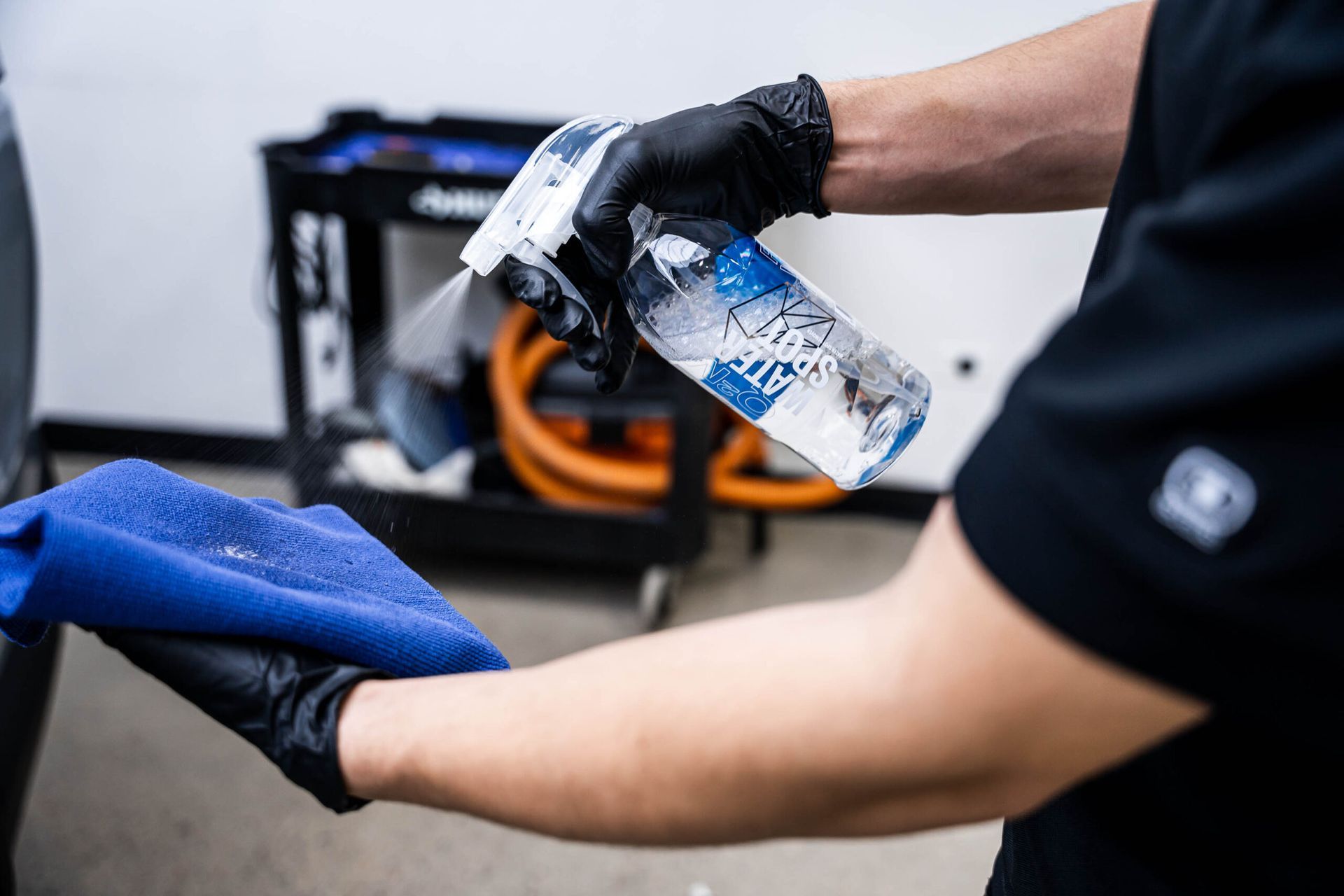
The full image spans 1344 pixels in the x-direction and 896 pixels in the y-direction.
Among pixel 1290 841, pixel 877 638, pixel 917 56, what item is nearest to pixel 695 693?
pixel 877 638

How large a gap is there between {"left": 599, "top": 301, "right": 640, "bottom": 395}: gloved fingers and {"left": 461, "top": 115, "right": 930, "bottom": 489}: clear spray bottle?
0.03 metres

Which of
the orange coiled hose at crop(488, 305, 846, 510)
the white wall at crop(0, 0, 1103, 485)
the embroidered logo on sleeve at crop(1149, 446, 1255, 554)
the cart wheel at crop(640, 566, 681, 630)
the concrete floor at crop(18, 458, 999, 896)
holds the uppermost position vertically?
the embroidered logo on sleeve at crop(1149, 446, 1255, 554)

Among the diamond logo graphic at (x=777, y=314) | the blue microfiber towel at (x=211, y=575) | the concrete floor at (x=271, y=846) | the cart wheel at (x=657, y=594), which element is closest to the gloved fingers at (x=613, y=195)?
the diamond logo graphic at (x=777, y=314)

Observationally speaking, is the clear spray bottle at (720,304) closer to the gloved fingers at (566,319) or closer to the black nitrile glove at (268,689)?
the gloved fingers at (566,319)

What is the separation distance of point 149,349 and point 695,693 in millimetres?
2544

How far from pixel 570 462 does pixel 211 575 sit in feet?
4.92

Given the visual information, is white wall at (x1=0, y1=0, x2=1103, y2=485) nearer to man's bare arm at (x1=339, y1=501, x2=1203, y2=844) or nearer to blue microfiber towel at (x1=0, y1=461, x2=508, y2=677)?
blue microfiber towel at (x1=0, y1=461, x2=508, y2=677)

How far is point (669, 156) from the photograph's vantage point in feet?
2.53

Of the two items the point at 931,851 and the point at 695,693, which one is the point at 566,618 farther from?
the point at 695,693

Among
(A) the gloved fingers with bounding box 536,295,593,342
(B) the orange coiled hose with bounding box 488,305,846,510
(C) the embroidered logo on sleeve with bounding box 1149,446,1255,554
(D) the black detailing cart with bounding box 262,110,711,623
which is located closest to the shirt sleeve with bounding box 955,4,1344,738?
(C) the embroidered logo on sleeve with bounding box 1149,446,1255,554

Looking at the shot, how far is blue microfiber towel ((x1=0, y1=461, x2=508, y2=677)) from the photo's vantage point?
55cm

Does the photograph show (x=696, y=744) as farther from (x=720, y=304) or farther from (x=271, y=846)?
(x=271, y=846)

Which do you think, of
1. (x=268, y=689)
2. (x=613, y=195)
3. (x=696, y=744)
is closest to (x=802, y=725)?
(x=696, y=744)

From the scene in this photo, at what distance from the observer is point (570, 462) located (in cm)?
207
